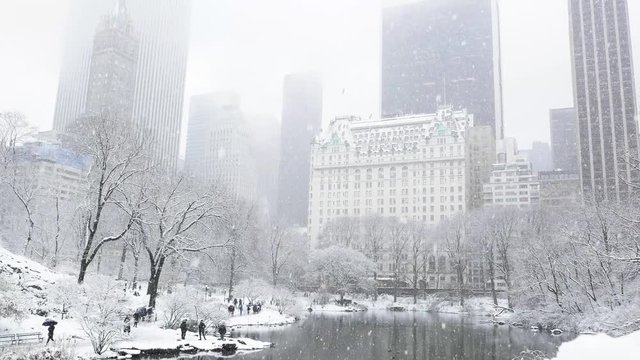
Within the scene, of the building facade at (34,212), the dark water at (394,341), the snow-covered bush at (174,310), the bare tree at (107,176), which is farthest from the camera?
the building facade at (34,212)

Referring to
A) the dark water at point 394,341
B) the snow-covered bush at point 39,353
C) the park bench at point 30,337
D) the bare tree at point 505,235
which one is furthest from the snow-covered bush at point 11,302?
the bare tree at point 505,235

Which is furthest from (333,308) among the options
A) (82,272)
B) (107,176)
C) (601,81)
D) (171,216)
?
(601,81)

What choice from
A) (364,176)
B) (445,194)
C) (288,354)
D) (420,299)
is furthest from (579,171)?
(288,354)

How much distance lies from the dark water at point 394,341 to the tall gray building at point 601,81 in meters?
140

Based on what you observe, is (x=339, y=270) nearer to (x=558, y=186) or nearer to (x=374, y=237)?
(x=374, y=237)

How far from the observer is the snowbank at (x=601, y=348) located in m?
14.3

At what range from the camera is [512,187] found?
17012cm

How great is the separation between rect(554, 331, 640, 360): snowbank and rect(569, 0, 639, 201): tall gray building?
16911cm

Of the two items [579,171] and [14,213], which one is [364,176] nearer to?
[579,171]

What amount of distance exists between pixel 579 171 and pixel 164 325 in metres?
170

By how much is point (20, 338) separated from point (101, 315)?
3719mm

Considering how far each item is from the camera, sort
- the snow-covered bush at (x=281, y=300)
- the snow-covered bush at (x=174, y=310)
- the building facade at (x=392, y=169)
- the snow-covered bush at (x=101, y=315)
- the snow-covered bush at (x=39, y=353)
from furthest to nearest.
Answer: the building facade at (x=392, y=169), the snow-covered bush at (x=281, y=300), the snow-covered bush at (x=174, y=310), the snow-covered bush at (x=101, y=315), the snow-covered bush at (x=39, y=353)

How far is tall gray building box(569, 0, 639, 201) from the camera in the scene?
171 m

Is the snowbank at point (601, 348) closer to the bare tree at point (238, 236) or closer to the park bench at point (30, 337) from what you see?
the park bench at point (30, 337)
